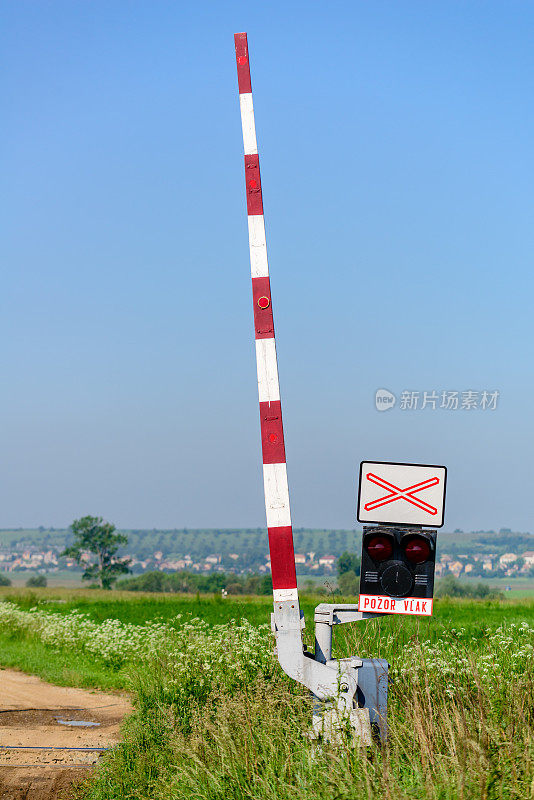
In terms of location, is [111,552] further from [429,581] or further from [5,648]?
[429,581]

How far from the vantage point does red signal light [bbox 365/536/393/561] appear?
5.65 metres

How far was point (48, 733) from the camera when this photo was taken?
10039 mm

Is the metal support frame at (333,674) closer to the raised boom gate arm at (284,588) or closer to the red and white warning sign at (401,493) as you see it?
the raised boom gate arm at (284,588)

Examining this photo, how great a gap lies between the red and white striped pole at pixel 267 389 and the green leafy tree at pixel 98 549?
92115mm

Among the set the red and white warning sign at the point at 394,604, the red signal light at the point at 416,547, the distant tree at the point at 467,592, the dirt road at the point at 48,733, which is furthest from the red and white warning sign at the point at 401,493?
the distant tree at the point at 467,592

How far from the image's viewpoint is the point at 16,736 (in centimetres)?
990

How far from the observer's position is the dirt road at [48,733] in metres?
7.68

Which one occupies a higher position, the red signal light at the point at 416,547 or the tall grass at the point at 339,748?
the red signal light at the point at 416,547

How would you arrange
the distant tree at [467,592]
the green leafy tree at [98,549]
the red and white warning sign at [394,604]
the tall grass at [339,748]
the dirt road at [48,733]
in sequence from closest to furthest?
the tall grass at [339,748] < the red and white warning sign at [394,604] < the dirt road at [48,733] < the distant tree at [467,592] < the green leafy tree at [98,549]

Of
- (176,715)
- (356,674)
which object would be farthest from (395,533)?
(176,715)

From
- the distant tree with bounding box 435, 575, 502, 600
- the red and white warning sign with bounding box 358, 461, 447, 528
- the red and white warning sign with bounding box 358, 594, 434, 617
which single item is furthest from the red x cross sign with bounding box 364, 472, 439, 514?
the distant tree with bounding box 435, 575, 502, 600

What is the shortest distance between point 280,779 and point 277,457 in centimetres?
241

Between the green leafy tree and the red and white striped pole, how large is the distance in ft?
302

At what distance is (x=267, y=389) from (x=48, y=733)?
20.3ft
